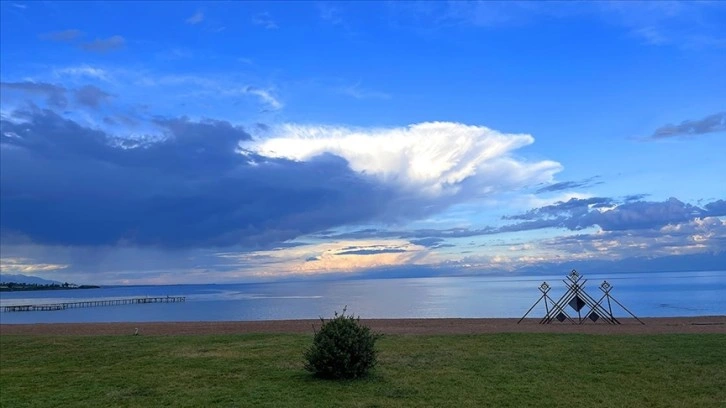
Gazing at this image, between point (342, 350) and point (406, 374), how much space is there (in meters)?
1.54

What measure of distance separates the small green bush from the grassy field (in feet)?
1.08

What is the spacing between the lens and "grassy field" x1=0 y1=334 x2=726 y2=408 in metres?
9.95

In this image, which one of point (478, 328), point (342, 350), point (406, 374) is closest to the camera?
point (342, 350)

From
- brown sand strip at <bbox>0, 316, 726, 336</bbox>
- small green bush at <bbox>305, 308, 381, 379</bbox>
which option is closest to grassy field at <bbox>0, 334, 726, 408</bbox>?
small green bush at <bbox>305, 308, 381, 379</bbox>

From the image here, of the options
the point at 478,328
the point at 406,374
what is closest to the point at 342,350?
the point at 406,374

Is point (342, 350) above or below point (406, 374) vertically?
above

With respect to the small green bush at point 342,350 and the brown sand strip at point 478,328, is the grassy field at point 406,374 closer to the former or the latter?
the small green bush at point 342,350

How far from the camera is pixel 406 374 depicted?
1211cm

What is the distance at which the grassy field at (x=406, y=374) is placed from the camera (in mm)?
9945

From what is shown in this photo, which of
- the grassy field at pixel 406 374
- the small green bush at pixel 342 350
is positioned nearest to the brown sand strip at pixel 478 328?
the grassy field at pixel 406 374

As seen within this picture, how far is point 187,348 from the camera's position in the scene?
17203 millimetres

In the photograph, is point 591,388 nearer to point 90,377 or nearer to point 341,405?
point 341,405

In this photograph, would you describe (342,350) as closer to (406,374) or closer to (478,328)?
(406,374)

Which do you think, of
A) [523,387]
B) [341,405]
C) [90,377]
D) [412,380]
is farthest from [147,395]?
[523,387]
